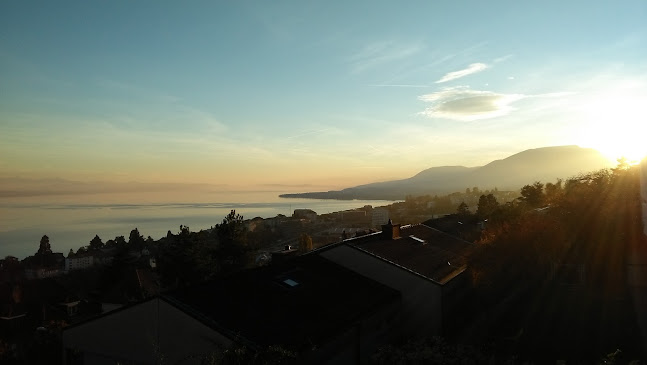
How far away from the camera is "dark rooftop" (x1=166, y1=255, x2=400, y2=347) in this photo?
35.3 ft

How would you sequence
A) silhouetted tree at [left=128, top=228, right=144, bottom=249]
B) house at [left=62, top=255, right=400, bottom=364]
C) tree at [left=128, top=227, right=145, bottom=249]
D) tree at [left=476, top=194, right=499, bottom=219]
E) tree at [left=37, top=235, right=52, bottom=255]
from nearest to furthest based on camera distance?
1. house at [left=62, top=255, right=400, bottom=364]
2. tree at [left=476, top=194, right=499, bottom=219]
3. tree at [left=37, top=235, right=52, bottom=255]
4. silhouetted tree at [left=128, top=228, right=144, bottom=249]
5. tree at [left=128, top=227, right=145, bottom=249]

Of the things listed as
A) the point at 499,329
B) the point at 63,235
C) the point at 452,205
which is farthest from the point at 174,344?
the point at 63,235

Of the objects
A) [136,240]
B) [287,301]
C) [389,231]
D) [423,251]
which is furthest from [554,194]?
[136,240]

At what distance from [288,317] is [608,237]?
11.9 meters

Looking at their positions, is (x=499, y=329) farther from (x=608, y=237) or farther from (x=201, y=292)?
(x=201, y=292)

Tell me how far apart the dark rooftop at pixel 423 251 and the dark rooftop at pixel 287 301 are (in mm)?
2234

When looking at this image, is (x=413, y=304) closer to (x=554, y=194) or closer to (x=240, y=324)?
(x=240, y=324)

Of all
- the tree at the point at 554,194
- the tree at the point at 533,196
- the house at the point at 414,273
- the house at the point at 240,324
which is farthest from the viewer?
the tree at the point at 533,196

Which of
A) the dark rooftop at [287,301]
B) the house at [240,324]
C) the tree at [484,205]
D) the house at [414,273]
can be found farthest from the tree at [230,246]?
the tree at [484,205]

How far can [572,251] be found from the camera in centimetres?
1634

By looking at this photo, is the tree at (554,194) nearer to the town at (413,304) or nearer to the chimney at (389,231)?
the town at (413,304)

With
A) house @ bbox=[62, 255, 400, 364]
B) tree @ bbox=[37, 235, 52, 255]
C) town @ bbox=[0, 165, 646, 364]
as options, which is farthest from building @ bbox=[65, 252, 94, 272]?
house @ bbox=[62, 255, 400, 364]

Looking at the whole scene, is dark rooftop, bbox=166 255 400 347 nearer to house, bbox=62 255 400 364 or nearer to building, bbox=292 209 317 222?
house, bbox=62 255 400 364

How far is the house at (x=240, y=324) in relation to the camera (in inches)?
412
